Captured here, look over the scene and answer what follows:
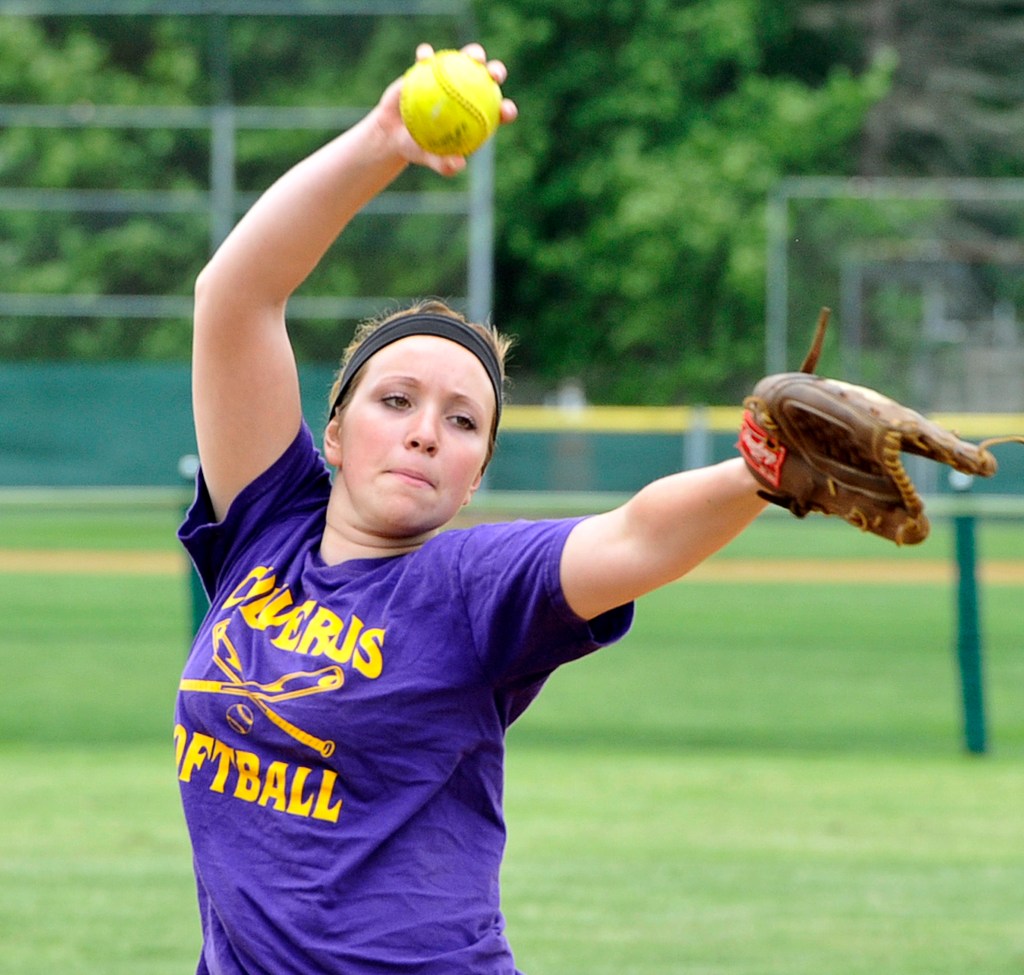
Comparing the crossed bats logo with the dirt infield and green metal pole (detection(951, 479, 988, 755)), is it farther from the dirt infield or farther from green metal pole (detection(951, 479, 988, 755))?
the dirt infield

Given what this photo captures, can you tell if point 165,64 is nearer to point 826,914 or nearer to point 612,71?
point 612,71

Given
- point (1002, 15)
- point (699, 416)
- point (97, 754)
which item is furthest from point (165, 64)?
point (1002, 15)

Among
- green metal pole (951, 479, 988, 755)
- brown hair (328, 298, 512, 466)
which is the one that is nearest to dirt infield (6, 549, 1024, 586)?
green metal pole (951, 479, 988, 755)

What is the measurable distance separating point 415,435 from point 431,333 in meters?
0.16

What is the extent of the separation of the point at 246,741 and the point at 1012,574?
14125 mm

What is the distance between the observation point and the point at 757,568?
48.1 ft

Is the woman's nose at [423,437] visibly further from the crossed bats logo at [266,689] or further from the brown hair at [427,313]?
the crossed bats logo at [266,689]

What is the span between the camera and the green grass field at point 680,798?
16.0 ft

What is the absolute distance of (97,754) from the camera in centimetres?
793

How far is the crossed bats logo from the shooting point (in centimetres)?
209

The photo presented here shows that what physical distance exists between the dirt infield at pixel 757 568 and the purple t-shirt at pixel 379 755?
11213mm

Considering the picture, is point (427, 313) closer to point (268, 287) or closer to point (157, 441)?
point (268, 287)

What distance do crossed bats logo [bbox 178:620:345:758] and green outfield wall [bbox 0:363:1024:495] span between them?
17184 millimetres

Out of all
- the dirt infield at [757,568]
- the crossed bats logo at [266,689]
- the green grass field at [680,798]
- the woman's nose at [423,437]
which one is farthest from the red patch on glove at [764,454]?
the dirt infield at [757,568]
